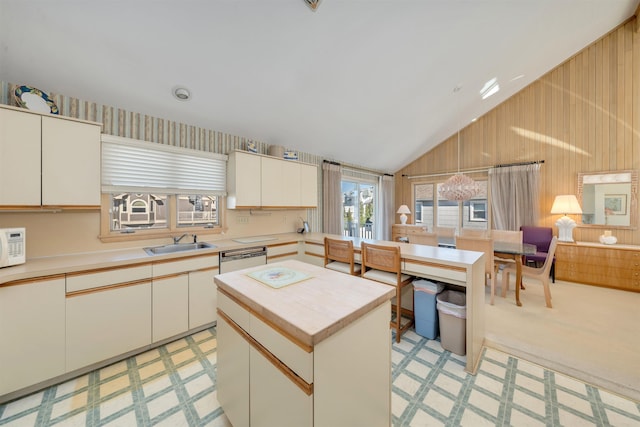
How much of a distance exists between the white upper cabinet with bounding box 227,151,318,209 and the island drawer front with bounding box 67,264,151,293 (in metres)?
1.28

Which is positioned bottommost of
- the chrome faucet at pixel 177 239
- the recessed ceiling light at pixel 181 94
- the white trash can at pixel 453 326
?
the white trash can at pixel 453 326

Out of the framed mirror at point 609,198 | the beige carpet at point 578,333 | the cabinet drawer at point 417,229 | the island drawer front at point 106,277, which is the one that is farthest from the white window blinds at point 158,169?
the framed mirror at point 609,198

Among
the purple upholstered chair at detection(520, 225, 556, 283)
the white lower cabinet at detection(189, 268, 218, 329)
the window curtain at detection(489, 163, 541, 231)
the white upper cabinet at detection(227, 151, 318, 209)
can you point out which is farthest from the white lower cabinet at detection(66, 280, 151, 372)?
the window curtain at detection(489, 163, 541, 231)

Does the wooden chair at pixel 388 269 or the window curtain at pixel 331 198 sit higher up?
the window curtain at pixel 331 198

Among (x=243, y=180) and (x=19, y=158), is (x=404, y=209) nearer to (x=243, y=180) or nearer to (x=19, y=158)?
(x=243, y=180)

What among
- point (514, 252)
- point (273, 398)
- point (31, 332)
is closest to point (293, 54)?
point (273, 398)

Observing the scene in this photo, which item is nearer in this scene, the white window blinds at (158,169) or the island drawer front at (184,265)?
the island drawer front at (184,265)

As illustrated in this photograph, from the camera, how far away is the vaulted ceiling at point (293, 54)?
68.7 inches

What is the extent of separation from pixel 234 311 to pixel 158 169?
2195 mm

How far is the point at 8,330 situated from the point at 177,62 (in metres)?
2.36

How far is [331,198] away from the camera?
4.59 metres

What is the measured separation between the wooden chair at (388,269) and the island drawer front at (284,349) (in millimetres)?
1461

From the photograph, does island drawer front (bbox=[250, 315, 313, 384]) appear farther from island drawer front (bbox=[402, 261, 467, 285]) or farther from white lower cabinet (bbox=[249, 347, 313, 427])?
island drawer front (bbox=[402, 261, 467, 285])

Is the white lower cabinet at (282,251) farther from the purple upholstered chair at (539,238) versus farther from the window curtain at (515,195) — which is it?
the window curtain at (515,195)
